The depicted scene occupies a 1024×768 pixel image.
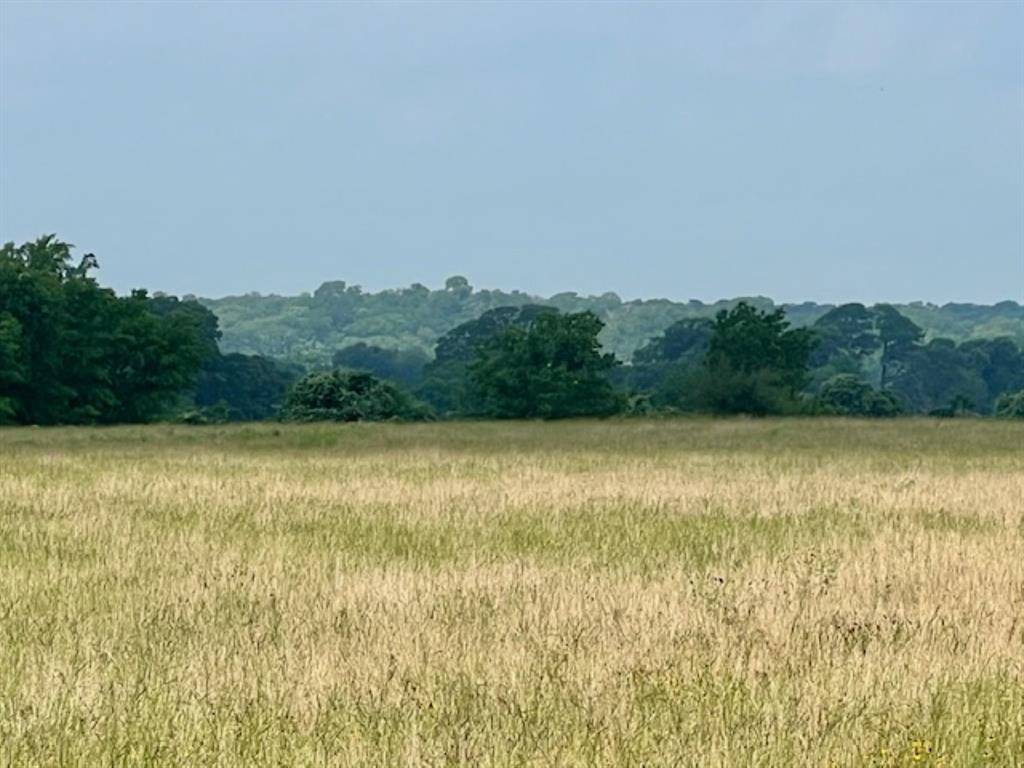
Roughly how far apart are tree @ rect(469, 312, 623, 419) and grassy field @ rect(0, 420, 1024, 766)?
56101 millimetres

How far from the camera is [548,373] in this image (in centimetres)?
7825

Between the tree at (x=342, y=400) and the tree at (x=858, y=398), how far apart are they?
26.4m

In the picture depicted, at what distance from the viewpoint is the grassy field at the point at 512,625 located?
6977 mm

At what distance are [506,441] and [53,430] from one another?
17.6 m

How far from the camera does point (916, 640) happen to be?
30.6ft

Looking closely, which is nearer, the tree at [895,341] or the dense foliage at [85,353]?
the dense foliage at [85,353]

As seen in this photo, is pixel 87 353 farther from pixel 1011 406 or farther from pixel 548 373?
pixel 1011 406

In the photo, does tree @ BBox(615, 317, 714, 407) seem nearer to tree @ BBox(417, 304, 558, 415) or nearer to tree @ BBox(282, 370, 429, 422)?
tree @ BBox(417, 304, 558, 415)

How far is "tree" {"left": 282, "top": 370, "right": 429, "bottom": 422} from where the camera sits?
67125mm

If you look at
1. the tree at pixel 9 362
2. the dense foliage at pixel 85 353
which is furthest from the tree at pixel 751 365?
the tree at pixel 9 362

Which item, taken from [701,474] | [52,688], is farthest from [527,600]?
[701,474]

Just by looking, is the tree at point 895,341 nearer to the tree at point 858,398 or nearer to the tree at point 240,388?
the tree at point 858,398

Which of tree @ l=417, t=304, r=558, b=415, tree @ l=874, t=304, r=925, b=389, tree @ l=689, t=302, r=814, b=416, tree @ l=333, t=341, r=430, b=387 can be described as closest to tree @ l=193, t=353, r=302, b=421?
tree @ l=417, t=304, r=558, b=415

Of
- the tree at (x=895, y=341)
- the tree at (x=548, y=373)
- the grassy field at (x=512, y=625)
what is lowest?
the grassy field at (x=512, y=625)
